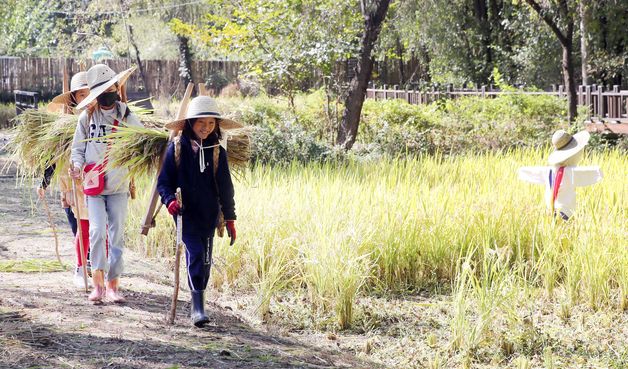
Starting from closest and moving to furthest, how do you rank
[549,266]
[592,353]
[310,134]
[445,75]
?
[592,353] < [549,266] < [310,134] < [445,75]

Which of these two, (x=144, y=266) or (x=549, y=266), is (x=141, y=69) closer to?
(x=144, y=266)

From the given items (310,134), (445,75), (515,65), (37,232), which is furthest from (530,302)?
(445,75)

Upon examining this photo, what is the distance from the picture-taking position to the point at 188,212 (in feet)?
18.7

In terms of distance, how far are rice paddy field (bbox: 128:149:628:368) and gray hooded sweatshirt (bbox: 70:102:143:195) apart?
3.84 feet

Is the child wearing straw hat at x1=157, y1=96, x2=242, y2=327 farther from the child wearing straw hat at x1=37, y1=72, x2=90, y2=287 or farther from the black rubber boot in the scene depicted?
the child wearing straw hat at x1=37, y1=72, x2=90, y2=287

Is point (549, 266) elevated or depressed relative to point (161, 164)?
depressed

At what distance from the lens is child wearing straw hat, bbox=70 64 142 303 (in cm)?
621

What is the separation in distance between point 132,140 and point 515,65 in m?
24.5

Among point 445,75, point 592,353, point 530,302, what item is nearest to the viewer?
point 592,353

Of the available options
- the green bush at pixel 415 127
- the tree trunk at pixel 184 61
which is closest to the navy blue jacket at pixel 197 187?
the green bush at pixel 415 127

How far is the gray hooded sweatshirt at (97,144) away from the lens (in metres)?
6.21

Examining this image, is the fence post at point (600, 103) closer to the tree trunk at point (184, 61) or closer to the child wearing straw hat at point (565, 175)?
the child wearing straw hat at point (565, 175)

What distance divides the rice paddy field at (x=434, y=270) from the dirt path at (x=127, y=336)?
0.41 metres

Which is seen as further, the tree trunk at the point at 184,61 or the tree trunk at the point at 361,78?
the tree trunk at the point at 184,61
